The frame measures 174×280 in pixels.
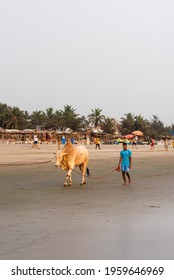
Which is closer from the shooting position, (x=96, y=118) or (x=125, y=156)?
(x=125, y=156)

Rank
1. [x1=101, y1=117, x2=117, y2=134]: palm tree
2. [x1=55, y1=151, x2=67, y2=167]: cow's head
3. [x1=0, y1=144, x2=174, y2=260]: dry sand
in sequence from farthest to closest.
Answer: [x1=101, y1=117, x2=117, y2=134]: palm tree, [x1=55, y1=151, x2=67, y2=167]: cow's head, [x1=0, y1=144, x2=174, y2=260]: dry sand

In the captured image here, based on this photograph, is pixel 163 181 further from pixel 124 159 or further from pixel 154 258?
pixel 154 258

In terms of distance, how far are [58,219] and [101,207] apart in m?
1.74

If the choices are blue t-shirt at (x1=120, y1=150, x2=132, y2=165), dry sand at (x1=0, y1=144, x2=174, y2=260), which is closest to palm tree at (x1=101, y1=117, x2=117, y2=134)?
blue t-shirt at (x1=120, y1=150, x2=132, y2=165)

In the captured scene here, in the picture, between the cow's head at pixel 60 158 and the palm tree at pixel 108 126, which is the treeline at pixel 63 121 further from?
the cow's head at pixel 60 158

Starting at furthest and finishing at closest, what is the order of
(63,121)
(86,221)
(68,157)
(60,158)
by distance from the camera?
1. (63,121)
2. (68,157)
3. (60,158)
4. (86,221)

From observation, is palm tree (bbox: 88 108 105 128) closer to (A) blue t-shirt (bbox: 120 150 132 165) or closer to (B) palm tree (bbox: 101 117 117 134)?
(B) palm tree (bbox: 101 117 117 134)

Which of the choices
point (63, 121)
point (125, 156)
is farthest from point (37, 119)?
point (125, 156)

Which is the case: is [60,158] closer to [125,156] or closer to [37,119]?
[125,156]

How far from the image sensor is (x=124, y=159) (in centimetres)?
1567

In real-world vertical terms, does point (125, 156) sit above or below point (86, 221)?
above

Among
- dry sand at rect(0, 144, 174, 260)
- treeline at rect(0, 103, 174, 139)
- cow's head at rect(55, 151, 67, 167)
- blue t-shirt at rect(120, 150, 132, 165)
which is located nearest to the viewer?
dry sand at rect(0, 144, 174, 260)
